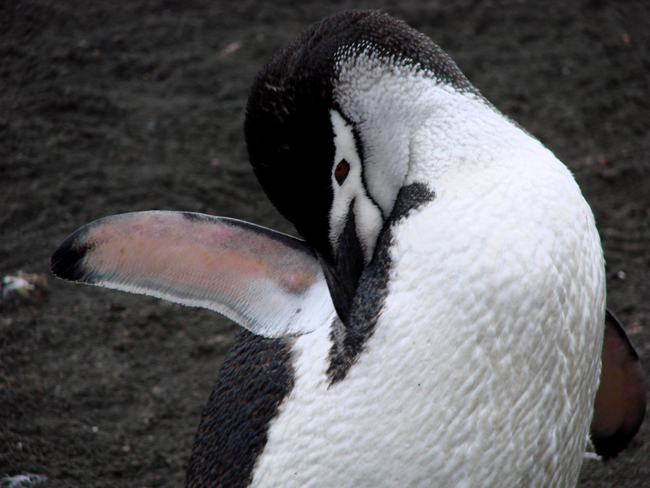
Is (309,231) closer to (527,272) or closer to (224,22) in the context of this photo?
(527,272)

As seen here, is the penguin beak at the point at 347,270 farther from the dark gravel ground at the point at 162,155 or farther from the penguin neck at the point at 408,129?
the dark gravel ground at the point at 162,155

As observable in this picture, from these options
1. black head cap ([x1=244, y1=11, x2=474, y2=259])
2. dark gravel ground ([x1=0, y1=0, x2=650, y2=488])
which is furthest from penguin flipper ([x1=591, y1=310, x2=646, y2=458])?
black head cap ([x1=244, y1=11, x2=474, y2=259])

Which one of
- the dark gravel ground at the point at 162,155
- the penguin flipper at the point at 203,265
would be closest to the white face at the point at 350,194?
the penguin flipper at the point at 203,265

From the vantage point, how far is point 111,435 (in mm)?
1900

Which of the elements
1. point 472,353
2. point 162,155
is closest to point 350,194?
point 472,353

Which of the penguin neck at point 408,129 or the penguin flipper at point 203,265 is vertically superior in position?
the penguin neck at point 408,129

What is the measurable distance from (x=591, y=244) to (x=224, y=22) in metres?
2.93

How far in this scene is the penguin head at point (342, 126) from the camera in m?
0.98

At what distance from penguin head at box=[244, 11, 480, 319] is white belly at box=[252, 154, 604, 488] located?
0.09 metres

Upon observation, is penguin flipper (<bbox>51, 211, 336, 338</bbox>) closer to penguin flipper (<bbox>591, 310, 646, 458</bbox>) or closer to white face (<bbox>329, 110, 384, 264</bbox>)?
white face (<bbox>329, 110, 384, 264</bbox>)

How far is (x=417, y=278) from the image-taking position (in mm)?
943

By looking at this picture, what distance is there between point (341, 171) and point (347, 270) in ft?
0.53

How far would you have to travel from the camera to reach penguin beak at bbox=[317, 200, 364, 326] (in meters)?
1.02

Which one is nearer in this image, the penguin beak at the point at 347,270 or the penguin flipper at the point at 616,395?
the penguin beak at the point at 347,270
